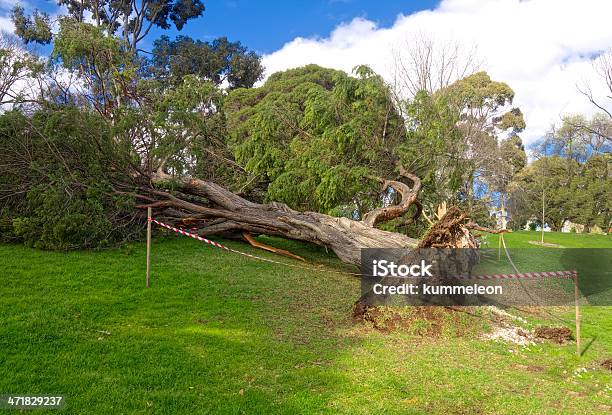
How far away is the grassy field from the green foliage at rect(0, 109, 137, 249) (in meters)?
0.63

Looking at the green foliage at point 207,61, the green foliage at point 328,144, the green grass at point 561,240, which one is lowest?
the green grass at point 561,240

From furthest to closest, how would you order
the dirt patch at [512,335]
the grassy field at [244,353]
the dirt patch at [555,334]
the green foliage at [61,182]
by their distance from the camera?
the green foliage at [61,182], the dirt patch at [555,334], the dirt patch at [512,335], the grassy field at [244,353]

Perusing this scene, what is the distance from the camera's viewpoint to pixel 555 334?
701 cm

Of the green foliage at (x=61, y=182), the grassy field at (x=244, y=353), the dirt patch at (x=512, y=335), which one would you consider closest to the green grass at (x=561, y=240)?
the grassy field at (x=244, y=353)

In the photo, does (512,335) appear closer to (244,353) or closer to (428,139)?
(244,353)

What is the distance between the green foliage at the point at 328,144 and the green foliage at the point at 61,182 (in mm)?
3870

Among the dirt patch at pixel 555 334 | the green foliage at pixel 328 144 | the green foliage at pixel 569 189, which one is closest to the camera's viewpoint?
the dirt patch at pixel 555 334

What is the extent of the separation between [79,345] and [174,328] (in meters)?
1.17

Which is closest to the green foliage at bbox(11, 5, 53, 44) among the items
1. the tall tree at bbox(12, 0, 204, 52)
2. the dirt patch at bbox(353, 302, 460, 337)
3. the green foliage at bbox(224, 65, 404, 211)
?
the tall tree at bbox(12, 0, 204, 52)

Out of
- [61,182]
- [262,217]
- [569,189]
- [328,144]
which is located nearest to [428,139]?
[328,144]

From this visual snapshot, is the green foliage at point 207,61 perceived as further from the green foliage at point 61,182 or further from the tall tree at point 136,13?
the green foliage at point 61,182

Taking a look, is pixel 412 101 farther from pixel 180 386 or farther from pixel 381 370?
pixel 180 386

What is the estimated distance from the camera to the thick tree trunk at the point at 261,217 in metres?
10.2

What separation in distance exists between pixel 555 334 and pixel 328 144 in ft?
22.7
